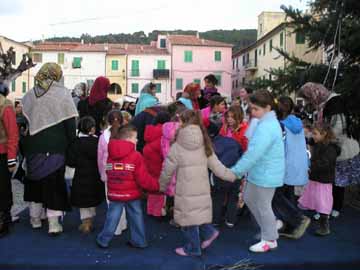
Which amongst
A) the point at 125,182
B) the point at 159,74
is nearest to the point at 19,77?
the point at 159,74

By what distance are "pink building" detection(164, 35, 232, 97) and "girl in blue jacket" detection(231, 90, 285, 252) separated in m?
51.2

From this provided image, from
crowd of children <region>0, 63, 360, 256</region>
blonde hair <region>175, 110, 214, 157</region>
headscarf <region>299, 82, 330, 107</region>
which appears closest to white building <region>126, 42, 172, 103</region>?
crowd of children <region>0, 63, 360, 256</region>

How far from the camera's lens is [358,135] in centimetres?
752

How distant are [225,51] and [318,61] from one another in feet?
162

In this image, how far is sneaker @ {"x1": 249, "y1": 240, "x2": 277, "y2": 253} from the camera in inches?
198

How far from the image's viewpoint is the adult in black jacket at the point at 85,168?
5.64 meters

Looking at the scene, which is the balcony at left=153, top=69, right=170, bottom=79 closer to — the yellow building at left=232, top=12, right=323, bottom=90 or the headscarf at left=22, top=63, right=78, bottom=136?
the yellow building at left=232, top=12, right=323, bottom=90

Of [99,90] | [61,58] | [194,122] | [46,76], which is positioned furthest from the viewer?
[61,58]

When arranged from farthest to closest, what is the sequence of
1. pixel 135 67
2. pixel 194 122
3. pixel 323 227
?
pixel 135 67
pixel 323 227
pixel 194 122

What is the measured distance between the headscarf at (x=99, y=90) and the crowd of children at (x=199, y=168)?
0.05ft

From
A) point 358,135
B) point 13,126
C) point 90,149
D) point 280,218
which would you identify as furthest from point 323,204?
point 13,126

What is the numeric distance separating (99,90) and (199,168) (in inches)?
110

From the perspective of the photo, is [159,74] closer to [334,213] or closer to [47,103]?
[334,213]

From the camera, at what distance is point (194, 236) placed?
486 centimetres
